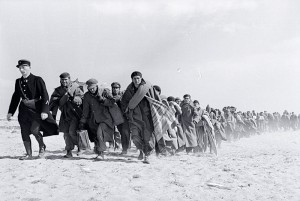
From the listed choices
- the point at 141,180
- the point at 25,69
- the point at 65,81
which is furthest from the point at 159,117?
the point at 25,69

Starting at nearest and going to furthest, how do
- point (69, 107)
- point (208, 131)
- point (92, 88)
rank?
point (92, 88) → point (69, 107) → point (208, 131)

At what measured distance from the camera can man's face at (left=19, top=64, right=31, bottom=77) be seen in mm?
6886

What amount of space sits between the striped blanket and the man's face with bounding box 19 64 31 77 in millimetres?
2507

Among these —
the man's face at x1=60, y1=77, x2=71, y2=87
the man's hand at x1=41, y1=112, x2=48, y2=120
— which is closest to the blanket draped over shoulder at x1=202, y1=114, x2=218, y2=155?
the man's face at x1=60, y1=77, x2=71, y2=87

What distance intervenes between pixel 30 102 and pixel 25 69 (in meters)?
0.66

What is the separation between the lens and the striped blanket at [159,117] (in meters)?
7.55

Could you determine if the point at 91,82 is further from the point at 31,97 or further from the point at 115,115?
the point at 31,97

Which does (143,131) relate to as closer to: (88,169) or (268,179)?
(88,169)

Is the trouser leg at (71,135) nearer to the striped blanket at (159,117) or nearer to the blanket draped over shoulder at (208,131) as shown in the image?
the striped blanket at (159,117)

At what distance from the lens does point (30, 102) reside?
6.96 meters

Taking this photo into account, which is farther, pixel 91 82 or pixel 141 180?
pixel 91 82

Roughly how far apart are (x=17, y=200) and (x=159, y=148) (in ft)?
12.6

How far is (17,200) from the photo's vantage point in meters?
4.74

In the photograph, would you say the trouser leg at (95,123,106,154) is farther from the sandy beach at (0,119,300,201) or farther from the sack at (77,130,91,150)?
the sack at (77,130,91,150)
